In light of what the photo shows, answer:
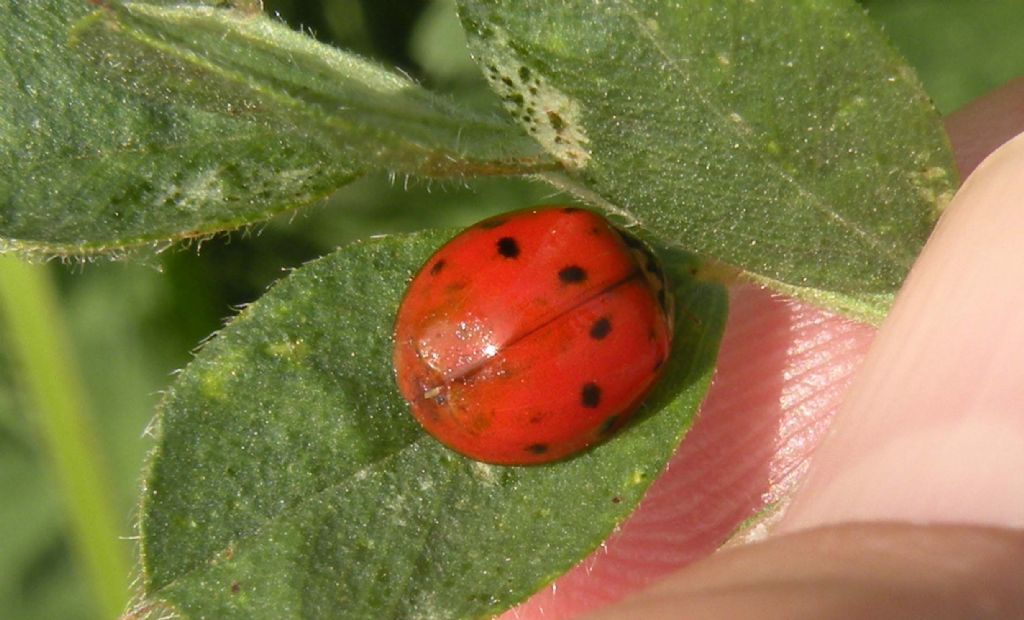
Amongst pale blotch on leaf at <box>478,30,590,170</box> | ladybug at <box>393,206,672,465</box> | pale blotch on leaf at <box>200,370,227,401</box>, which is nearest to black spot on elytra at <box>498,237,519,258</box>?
ladybug at <box>393,206,672,465</box>

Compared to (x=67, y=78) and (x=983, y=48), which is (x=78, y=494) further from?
(x=983, y=48)

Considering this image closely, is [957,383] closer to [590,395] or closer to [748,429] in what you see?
[590,395]

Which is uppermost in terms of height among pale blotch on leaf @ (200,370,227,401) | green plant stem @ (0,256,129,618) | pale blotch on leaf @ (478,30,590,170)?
pale blotch on leaf @ (478,30,590,170)

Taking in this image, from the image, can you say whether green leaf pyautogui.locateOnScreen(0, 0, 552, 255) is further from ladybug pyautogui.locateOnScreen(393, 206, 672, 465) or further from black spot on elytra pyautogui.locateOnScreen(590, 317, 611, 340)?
black spot on elytra pyautogui.locateOnScreen(590, 317, 611, 340)

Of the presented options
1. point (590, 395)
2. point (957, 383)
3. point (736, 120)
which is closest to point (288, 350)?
point (590, 395)

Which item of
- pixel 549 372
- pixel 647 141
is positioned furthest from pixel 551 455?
pixel 647 141
